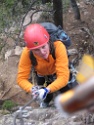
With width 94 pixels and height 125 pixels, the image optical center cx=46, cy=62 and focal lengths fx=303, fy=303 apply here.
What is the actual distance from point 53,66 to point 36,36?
497mm

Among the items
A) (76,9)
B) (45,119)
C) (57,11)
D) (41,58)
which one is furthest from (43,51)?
(76,9)

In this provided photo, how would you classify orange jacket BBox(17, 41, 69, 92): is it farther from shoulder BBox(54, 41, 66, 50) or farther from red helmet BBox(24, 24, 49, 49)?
red helmet BBox(24, 24, 49, 49)

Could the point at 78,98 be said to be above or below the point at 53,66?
above

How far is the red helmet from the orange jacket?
0.46 feet

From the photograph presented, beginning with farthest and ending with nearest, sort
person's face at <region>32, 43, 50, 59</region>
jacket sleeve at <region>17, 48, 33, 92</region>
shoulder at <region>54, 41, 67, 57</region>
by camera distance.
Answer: jacket sleeve at <region>17, 48, 33, 92</region>, shoulder at <region>54, 41, 67, 57</region>, person's face at <region>32, 43, 50, 59</region>

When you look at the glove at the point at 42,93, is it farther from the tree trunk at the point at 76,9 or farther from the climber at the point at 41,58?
the tree trunk at the point at 76,9

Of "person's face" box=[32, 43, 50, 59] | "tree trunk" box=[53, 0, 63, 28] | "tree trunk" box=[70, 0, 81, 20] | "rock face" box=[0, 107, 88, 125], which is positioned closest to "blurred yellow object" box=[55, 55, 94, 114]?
"person's face" box=[32, 43, 50, 59]

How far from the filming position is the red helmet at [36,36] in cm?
329

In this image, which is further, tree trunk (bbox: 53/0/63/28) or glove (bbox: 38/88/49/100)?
tree trunk (bbox: 53/0/63/28)

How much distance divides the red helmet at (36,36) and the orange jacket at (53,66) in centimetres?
14

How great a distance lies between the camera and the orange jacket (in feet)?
11.1

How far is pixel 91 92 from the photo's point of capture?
15.3 inches

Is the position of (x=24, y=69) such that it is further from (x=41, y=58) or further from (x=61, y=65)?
(x=61, y=65)

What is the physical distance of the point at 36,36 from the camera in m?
3.33
